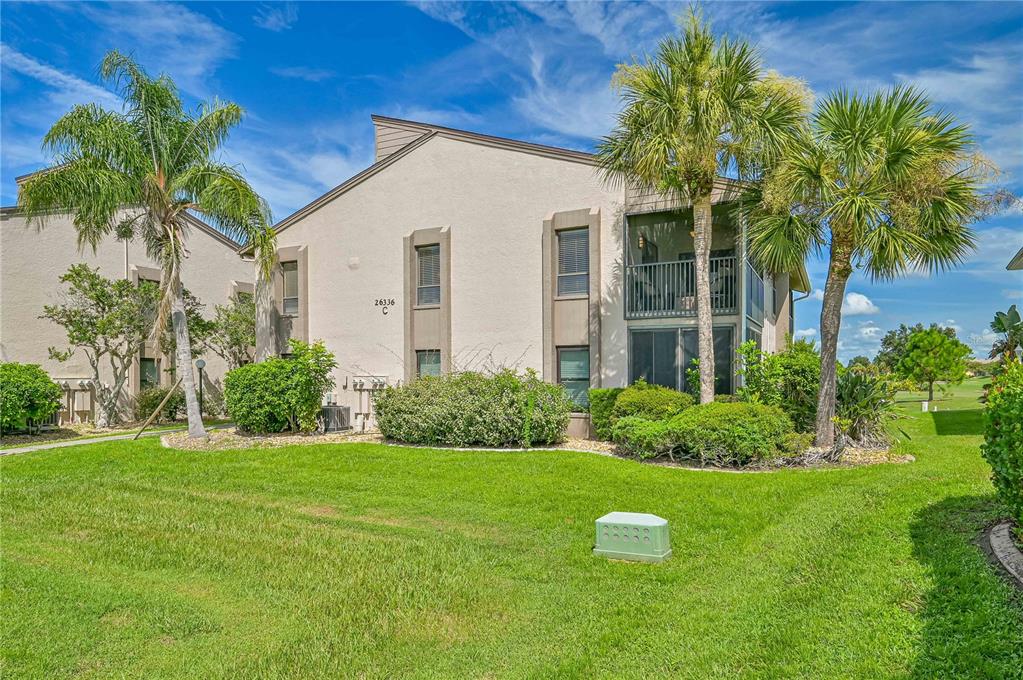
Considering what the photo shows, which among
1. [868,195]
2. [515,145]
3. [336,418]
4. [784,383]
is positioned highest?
[515,145]

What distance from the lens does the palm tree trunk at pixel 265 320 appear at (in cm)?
2000

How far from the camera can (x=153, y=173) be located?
50.6 feet

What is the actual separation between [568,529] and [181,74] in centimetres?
1561

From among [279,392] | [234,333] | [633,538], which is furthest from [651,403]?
[234,333]

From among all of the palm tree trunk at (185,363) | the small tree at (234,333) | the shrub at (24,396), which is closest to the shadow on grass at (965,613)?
the palm tree trunk at (185,363)

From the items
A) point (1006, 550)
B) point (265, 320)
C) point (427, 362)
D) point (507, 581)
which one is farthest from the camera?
point (265, 320)

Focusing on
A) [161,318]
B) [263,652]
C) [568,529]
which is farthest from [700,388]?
[161,318]

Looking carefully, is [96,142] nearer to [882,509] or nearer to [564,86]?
[564,86]

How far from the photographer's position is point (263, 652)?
14.5 ft

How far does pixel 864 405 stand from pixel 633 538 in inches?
359

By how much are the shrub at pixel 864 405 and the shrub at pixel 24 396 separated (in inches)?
781

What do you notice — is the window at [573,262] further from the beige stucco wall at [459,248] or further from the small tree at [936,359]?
the small tree at [936,359]

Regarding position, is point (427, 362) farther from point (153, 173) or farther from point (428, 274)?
point (153, 173)

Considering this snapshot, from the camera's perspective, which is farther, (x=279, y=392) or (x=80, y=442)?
(x=279, y=392)
